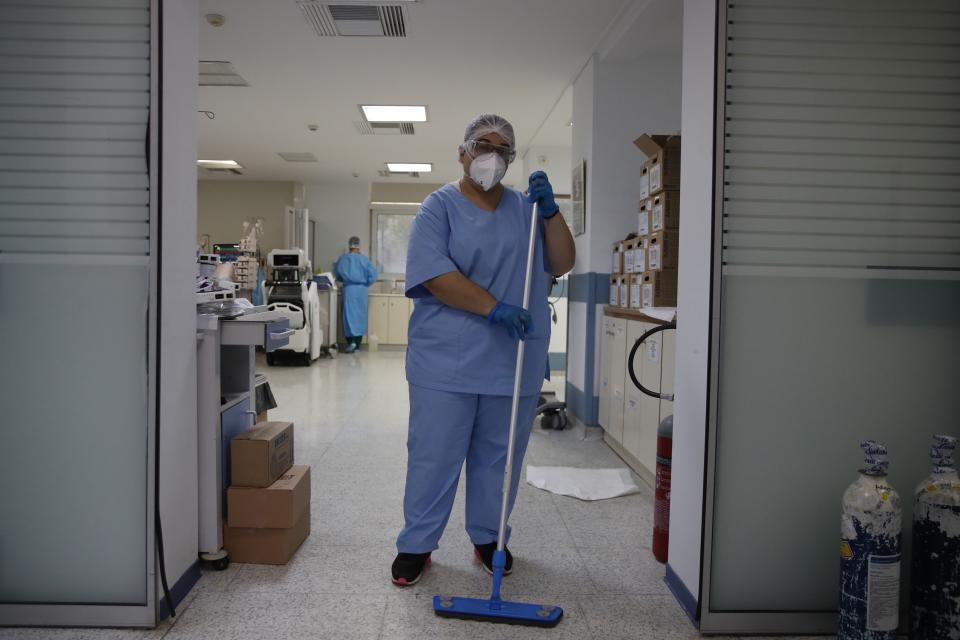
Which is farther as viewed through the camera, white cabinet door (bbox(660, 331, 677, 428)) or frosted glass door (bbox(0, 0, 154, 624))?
white cabinet door (bbox(660, 331, 677, 428))

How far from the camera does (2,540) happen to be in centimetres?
158

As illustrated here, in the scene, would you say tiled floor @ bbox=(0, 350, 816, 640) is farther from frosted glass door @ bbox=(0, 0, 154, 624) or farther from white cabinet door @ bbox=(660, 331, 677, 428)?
white cabinet door @ bbox=(660, 331, 677, 428)

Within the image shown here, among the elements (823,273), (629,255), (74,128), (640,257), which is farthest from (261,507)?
(629,255)

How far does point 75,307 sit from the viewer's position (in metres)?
1.57

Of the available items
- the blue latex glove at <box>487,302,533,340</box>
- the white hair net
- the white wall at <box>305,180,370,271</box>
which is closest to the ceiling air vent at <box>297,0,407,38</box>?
the white hair net

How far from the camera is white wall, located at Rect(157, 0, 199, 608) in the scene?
5.30 ft

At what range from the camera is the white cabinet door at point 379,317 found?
8562 mm

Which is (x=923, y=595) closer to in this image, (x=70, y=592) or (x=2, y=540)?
(x=70, y=592)

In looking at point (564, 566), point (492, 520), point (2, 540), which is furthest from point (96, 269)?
point (564, 566)

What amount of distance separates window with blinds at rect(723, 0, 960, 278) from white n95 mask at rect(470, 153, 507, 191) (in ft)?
1.97

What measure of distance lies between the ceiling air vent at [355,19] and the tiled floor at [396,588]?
2.39m

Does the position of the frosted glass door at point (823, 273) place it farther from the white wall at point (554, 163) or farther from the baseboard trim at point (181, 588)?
the white wall at point (554, 163)

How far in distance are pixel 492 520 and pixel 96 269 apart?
1.29 metres

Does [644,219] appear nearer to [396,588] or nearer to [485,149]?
[485,149]
